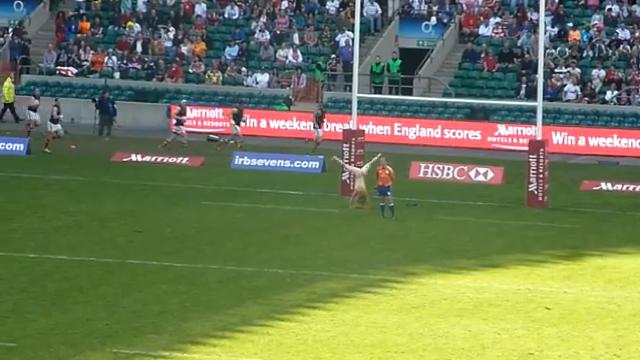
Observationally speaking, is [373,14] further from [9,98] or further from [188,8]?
[9,98]

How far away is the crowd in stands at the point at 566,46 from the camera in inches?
1917

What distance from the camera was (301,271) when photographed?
26797mm

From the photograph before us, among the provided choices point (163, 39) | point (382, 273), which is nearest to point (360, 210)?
point (382, 273)

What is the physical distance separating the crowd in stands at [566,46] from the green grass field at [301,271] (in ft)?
28.9

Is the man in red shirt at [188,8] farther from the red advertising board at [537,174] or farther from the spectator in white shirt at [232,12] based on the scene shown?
the red advertising board at [537,174]

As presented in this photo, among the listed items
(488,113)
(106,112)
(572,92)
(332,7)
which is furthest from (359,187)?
(332,7)

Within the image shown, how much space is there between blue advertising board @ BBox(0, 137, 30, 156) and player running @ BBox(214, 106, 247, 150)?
22.0 ft

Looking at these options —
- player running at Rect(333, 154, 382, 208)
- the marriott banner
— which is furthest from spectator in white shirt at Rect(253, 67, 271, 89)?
player running at Rect(333, 154, 382, 208)

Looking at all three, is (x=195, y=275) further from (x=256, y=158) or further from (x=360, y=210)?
(x=256, y=158)

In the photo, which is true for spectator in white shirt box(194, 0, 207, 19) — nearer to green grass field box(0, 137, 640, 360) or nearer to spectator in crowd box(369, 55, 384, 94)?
spectator in crowd box(369, 55, 384, 94)

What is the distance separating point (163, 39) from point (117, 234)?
26.2m

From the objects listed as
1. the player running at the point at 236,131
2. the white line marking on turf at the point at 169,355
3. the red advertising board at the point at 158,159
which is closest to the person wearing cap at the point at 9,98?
the player running at the point at 236,131

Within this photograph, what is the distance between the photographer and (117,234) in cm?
3053

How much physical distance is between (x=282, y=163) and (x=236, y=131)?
453 cm
